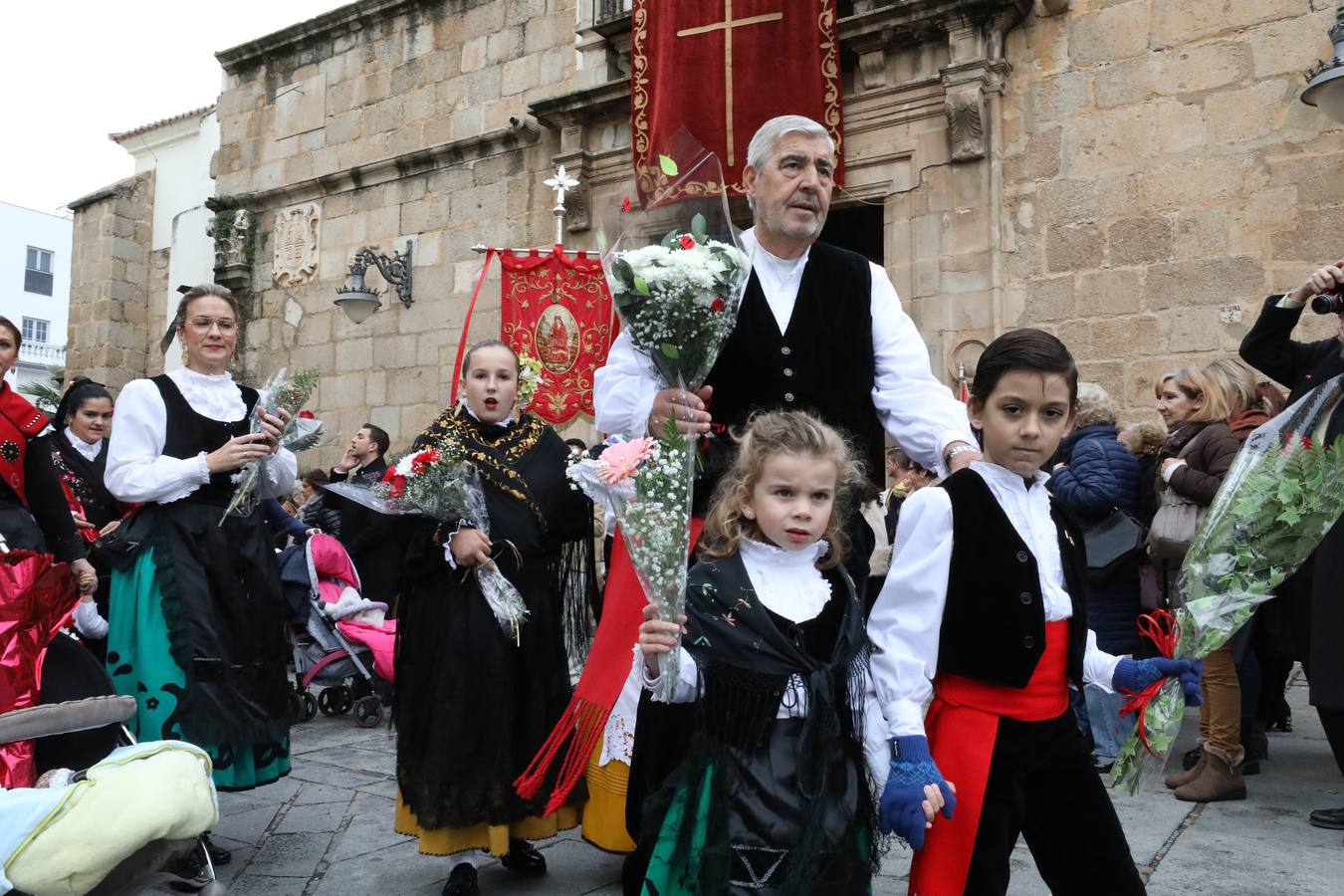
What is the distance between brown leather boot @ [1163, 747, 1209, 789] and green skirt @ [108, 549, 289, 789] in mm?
3422

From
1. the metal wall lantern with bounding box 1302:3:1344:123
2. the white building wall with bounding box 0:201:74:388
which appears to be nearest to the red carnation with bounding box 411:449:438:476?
the metal wall lantern with bounding box 1302:3:1344:123

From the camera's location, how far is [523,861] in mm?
3508

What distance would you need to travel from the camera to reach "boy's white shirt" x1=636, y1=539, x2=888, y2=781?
222 centimetres

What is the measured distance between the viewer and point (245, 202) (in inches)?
484

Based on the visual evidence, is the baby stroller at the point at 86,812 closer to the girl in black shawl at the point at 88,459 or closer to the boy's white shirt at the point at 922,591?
the boy's white shirt at the point at 922,591

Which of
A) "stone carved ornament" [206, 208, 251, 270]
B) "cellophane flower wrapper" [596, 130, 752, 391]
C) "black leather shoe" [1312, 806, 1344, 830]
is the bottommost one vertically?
"black leather shoe" [1312, 806, 1344, 830]

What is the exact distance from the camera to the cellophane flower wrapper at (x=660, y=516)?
6.91ft

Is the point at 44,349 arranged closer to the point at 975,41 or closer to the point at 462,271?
the point at 462,271

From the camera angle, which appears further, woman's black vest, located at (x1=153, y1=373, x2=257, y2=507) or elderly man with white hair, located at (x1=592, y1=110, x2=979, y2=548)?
woman's black vest, located at (x1=153, y1=373, x2=257, y2=507)


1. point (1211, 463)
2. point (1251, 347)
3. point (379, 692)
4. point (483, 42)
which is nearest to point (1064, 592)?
point (1251, 347)

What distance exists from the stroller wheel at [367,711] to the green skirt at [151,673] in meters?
2.48

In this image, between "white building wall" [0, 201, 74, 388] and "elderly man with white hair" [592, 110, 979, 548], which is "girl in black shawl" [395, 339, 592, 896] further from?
"white building wall" [0, 201, 74, 388]

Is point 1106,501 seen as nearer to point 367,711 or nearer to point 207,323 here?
point 207,323

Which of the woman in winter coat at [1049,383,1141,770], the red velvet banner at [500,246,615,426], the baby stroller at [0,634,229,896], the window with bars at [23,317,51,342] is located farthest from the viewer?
the window with bars at [23,317,51,342]
